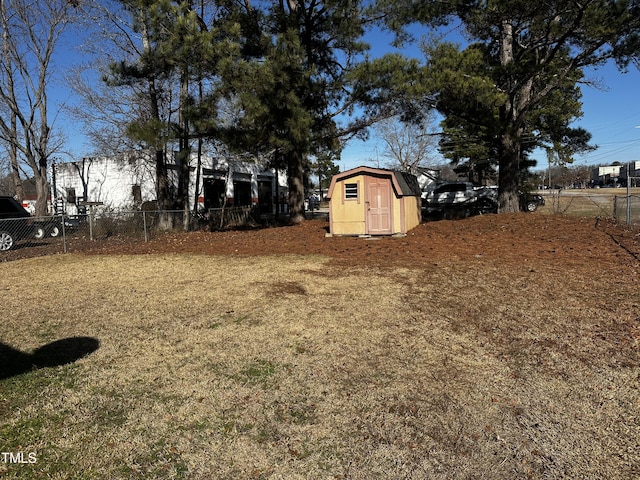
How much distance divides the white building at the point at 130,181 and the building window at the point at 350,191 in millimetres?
8469

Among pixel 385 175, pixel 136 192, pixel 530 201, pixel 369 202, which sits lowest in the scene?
pixel 369 202

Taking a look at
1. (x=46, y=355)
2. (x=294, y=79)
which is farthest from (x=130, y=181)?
(x=46, y=355)

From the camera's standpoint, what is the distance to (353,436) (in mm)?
2607

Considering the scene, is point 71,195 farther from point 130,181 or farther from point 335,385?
point 335,385

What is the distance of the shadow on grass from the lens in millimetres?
3650

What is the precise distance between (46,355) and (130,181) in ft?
68.7

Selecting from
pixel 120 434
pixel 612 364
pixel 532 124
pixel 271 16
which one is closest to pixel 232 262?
pixel 120 434

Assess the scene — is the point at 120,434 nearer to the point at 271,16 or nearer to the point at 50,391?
the point at 50,391

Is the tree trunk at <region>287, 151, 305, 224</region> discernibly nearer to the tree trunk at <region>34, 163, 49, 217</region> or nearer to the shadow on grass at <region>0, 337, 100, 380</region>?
the tree trunk at <region>34, 163, 49, 217</region>

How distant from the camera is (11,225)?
1159 centimetres

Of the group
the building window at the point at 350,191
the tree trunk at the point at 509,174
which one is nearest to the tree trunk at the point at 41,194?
the building window at the point at 350,191

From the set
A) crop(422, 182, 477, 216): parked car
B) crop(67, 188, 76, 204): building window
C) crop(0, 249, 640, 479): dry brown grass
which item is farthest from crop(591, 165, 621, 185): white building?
crop(0, 249, 640, 479): dry brown grass

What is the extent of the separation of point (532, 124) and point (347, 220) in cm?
1735

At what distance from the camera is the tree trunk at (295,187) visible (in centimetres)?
1872
